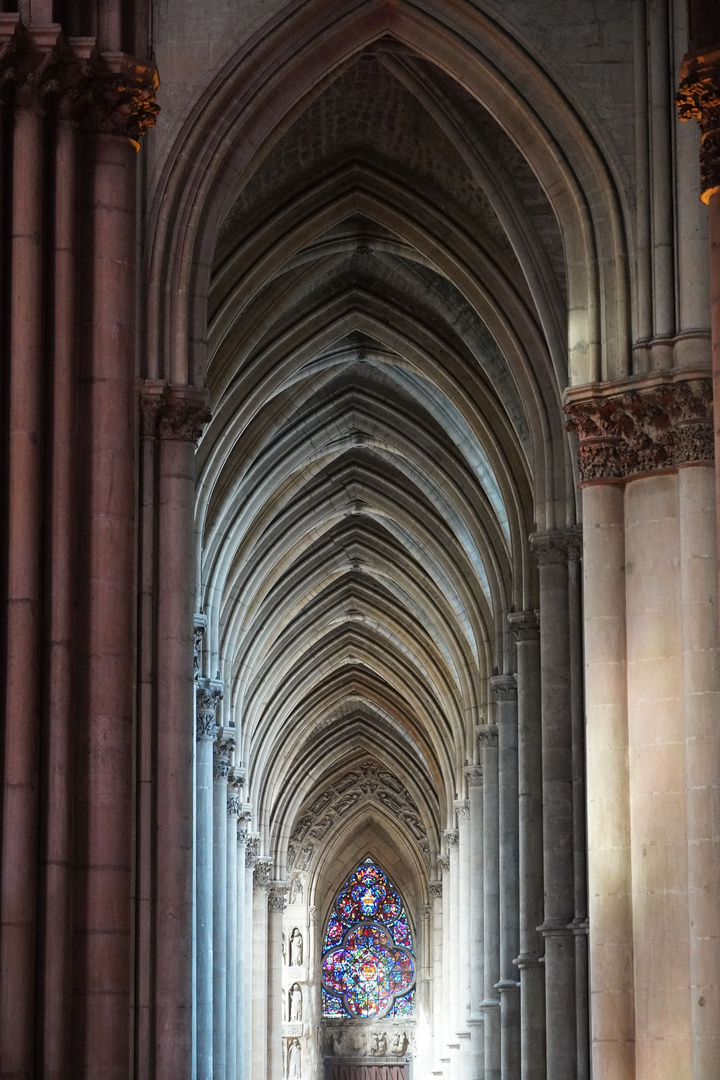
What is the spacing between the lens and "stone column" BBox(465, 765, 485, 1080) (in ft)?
108

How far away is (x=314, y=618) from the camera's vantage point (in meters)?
38.7

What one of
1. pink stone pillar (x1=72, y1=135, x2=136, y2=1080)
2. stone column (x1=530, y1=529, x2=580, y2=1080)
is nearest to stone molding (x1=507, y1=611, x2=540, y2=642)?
stone column (x1=530, y1=529, x2=580, y2=1080)

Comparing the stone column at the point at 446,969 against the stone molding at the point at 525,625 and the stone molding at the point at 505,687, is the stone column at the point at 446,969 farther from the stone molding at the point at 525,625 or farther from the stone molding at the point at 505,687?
the stone molding at the point at 525,625

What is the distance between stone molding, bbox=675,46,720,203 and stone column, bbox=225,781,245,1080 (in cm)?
2022

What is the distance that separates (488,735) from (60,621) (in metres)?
18.8

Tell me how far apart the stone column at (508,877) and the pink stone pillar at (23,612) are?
1567 centimetres

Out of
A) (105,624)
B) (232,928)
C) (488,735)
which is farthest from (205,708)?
(105,624)

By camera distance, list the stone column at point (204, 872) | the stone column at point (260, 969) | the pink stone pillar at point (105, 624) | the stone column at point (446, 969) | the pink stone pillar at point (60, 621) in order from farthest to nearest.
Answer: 1. the stone column at point (260, 969)
2. the stone column at point (446, 969)
3. the stone column at point (204, 872)
4. the pink stone pillar at point (105, 624)
5. the pink stone pillar at point (60, 621)

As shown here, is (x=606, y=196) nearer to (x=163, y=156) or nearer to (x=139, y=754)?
(x=163, y=156)

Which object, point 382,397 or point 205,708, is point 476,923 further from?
point 382,397

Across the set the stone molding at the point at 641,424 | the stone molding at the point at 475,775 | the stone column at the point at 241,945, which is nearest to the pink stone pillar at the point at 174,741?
the stone molding at the point at 641,424

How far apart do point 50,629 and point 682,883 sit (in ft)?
18.0

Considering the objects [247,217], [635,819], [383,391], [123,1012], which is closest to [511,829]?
[383,391]

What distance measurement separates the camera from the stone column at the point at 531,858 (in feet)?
77.8
